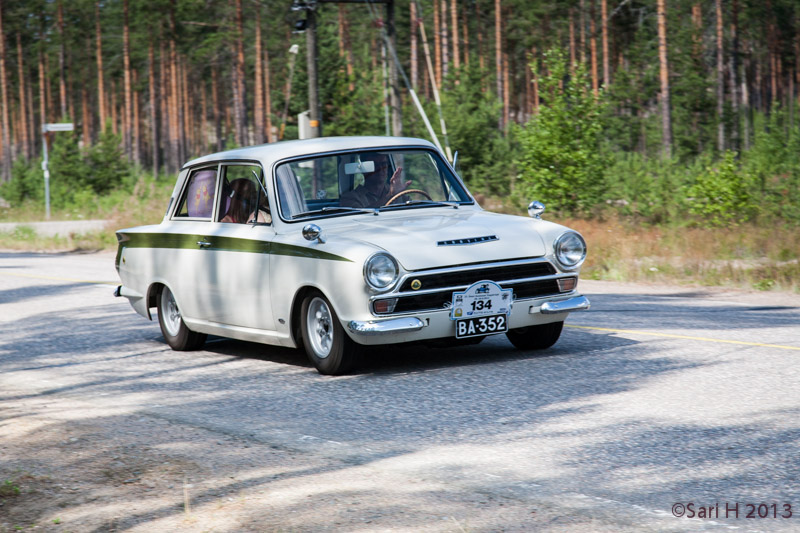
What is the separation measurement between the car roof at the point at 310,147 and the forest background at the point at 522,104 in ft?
24.1

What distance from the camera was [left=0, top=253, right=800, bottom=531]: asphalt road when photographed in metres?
4.57

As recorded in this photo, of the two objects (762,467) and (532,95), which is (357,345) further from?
(532,95)

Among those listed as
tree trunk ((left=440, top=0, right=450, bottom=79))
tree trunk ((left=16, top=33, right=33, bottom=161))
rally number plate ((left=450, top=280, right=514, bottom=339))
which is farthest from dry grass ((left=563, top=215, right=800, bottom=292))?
tree trunk ((left=16, top=33, right=33, bottom=161))

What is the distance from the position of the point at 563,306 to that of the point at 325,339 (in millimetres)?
1844

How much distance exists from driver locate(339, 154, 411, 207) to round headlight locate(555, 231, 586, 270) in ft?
5.04

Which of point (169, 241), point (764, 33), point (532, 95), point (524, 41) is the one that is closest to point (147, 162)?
point (532, 95)

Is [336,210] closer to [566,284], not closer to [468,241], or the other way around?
[468,241]

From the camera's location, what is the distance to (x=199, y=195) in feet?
30.2

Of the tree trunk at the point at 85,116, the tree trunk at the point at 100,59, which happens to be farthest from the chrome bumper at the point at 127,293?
the tree trunk at the point at 85,116

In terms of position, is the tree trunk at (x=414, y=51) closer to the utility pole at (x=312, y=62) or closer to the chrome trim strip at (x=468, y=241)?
the utility pole at (x=312, y=62)

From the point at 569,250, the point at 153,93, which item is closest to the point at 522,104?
the point at 153,93

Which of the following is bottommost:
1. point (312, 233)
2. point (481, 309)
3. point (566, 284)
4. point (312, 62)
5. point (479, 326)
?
point (479, 326)

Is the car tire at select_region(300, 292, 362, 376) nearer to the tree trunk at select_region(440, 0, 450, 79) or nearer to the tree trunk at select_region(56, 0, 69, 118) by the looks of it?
the tree trunk at select_region(440, 0, 450, 79)

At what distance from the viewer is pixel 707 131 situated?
142 ft
